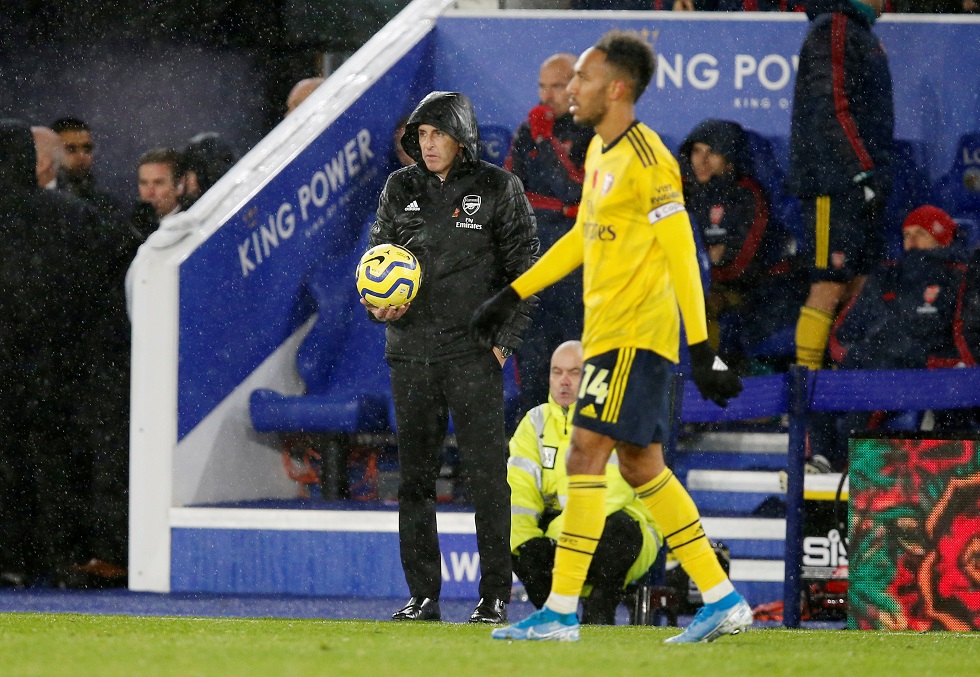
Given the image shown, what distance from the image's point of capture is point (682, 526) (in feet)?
16.4

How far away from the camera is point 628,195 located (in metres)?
4.93

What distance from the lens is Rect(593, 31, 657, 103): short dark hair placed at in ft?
16.6

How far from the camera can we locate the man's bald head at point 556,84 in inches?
336

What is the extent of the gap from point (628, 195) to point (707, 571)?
113 centimetres

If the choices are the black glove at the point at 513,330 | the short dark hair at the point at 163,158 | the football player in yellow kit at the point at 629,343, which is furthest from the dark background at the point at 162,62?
the football player in yellow kit at the point at 629,343

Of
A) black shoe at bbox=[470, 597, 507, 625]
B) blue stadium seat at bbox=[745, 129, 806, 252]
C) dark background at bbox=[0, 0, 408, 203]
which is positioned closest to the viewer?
black shoe at bbox=[470, 597, 507, 625]

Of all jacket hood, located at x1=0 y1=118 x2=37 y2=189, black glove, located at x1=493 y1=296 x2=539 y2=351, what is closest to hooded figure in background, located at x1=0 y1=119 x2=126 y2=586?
jacket hood, located at x1=0 y1=118 x2=37 y2=189

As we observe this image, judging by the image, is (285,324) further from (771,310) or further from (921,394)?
(921,394)

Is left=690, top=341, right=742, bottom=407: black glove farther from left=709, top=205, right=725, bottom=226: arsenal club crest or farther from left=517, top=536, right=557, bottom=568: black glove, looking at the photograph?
left=709, top=205, right=725, bottom=226: arsenal club crest

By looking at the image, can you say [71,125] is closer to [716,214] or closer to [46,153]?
[46,153]

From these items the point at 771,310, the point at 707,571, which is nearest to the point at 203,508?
the point at 771,310

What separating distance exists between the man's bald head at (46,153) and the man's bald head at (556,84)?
8.67ft

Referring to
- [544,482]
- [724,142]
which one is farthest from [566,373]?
[724,142]

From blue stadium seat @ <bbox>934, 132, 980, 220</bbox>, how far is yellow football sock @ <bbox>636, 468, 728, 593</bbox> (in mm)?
4710
